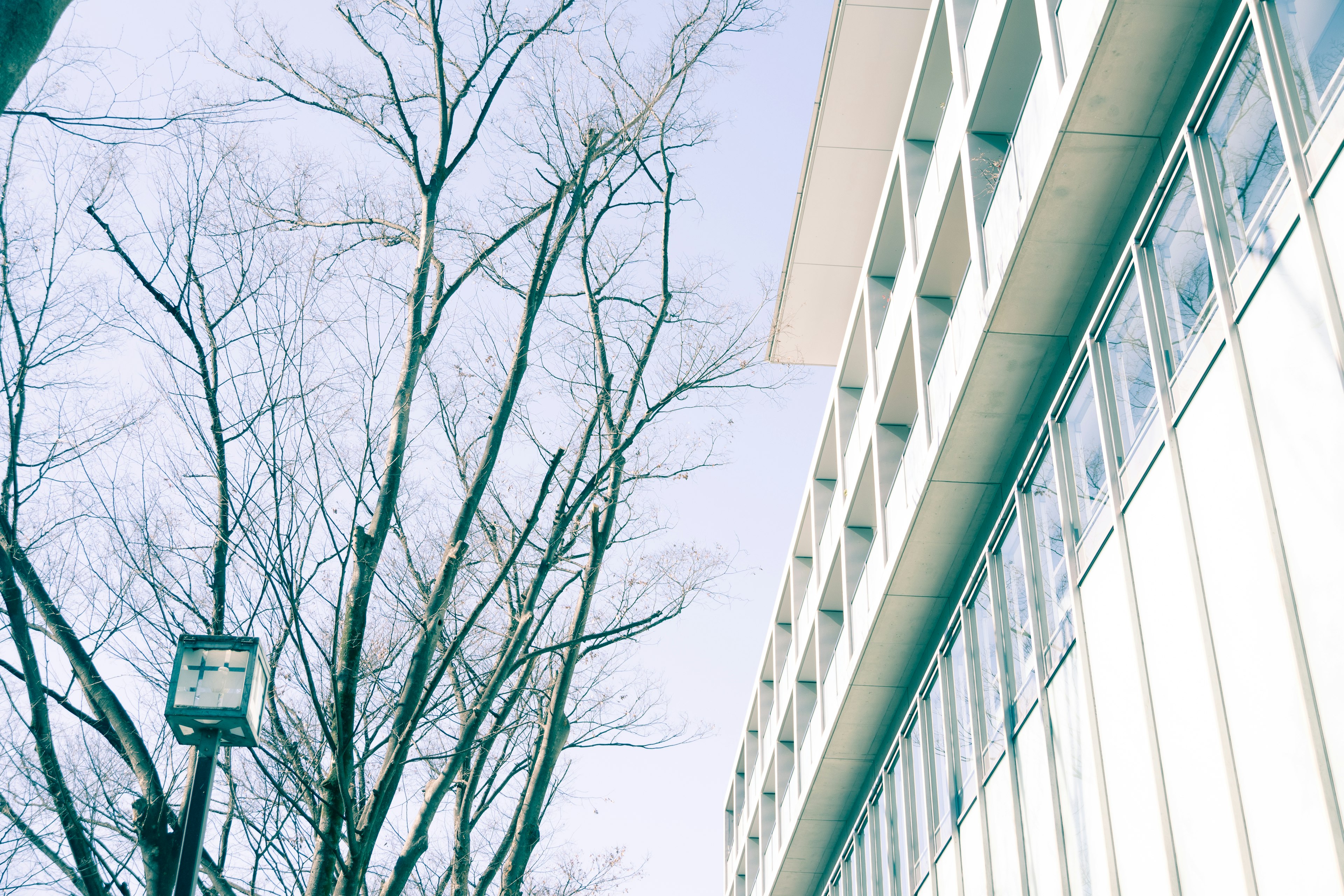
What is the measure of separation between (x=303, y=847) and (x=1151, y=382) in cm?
769

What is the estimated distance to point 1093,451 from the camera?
10023 millimetres

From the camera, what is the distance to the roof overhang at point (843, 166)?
17094 millimetres

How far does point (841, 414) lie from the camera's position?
19.3m

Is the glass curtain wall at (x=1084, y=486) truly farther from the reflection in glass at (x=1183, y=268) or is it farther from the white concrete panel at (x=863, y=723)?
the white concrete panel at (x=863, y=723)

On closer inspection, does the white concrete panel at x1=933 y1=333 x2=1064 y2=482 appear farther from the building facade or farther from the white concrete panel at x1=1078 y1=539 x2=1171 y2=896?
the white concrete panel at x1=1078 y1=539 x2=1171 y2=896

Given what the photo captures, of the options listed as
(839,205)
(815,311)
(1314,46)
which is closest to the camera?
(1314,46)

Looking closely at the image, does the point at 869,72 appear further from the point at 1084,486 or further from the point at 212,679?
the point at 212,679

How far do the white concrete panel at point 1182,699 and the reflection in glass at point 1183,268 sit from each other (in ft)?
3.04

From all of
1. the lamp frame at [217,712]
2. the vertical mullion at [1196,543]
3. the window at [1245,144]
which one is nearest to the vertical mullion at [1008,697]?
the vertical mullion at [1196,543]

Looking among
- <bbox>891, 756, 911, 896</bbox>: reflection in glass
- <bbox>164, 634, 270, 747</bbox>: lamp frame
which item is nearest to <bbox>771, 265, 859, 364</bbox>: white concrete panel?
<bbox>891, 756, 911, 896</bbox>: reflection in glass

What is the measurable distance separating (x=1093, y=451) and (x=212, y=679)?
755cm

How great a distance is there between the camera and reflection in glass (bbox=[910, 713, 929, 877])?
15.2 meters

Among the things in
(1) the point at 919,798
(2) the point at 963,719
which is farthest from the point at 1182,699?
(1) the point at 919,798

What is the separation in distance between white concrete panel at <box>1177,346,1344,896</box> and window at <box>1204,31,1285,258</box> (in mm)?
661
